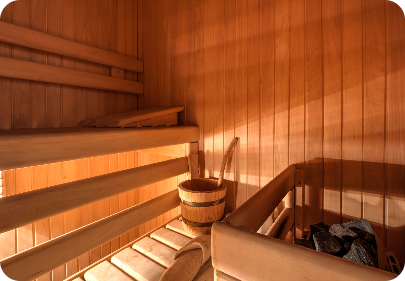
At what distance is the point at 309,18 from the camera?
1396 millimetres

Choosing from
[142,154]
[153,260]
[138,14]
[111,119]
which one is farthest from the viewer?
[142,154]

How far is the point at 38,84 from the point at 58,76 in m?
0.15

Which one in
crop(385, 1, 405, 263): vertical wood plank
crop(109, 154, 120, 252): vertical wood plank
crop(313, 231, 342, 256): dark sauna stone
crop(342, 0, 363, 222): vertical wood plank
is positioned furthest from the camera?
crop(109, 154, 120, 252): vertical wood plank

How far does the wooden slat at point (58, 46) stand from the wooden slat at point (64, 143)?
0.69 metres

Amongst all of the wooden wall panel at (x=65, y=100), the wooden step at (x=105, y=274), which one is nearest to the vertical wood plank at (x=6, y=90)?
the wooden wall panel at (x=65, y=100)

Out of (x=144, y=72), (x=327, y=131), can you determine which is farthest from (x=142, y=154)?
(x=327, y=131)

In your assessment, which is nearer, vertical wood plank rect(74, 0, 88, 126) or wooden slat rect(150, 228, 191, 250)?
wooden slat rect(150, 228, 191, 250)

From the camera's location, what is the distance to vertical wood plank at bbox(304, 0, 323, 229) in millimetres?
1369

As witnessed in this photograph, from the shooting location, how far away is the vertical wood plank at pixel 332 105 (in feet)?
4.29

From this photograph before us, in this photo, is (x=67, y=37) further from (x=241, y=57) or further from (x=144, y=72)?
(x=241, y=57)

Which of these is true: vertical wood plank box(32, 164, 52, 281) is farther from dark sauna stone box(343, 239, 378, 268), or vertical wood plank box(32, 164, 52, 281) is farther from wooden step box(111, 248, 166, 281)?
dark sauna stone box(343, 239, 378, 268)

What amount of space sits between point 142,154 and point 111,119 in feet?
3.64

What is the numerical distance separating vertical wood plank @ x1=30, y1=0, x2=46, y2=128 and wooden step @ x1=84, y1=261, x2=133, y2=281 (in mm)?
1102

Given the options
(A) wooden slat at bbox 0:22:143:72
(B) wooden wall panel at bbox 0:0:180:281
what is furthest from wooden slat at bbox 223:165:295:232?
(A) wooden slat at bbox 0:22:143:72
